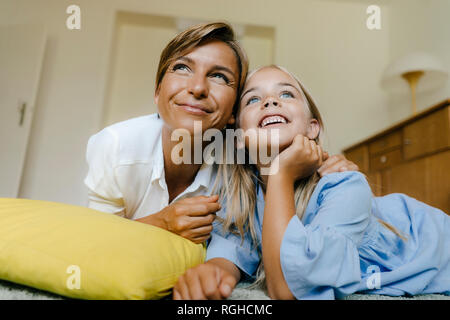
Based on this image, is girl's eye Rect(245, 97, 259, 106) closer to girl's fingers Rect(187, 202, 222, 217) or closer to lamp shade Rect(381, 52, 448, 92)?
girl's fingers Rect(187, 202, 222, 217)

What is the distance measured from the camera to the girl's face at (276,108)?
0.78 meters

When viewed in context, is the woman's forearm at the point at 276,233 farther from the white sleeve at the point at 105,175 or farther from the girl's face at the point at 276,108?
the white sleeve at the point at 105,175

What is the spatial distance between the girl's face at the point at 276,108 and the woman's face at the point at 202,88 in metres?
0.05

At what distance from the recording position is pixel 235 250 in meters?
0.71

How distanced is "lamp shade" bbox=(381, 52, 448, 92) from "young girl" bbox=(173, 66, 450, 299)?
62.4 inches

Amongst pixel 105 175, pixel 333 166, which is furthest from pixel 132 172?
pixel 333 166

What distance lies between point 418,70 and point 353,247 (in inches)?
78.2

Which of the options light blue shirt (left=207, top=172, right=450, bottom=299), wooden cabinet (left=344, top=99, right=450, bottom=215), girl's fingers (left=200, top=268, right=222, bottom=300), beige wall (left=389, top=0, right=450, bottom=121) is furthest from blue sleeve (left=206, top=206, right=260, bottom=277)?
beige wall (left=389, top=0, right=450, bottom=121)

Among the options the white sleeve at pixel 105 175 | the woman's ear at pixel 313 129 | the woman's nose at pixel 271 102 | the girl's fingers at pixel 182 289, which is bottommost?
the girl's fingers at pixel 182 289

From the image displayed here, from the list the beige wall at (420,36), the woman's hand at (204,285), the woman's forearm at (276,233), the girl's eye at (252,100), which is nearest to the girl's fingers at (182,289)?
the woman's hand at (204,285)

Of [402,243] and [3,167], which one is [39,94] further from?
[402,243]

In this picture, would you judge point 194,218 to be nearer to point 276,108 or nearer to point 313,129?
point 276,108
